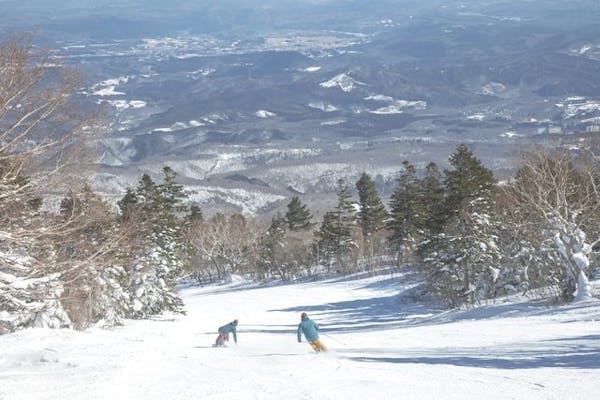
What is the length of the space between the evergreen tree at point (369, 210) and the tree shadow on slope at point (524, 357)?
5409 centimetres

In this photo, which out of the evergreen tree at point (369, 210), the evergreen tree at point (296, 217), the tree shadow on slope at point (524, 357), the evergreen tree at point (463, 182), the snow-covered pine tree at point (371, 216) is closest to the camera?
the tree shadow on slope at point (524, 357)

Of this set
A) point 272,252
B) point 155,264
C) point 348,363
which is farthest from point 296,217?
point 348,363

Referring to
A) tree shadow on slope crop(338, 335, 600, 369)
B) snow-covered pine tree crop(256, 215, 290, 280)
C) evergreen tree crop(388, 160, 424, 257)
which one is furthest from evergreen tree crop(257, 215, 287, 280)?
tree shadow on slope crop(338, 335, 600, 369)

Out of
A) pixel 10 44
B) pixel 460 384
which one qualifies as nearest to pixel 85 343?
pixel 10 44

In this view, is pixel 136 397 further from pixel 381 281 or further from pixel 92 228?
pixel 381 281

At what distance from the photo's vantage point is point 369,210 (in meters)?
72.2

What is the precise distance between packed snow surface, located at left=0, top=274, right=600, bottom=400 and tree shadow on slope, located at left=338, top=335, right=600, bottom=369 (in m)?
0.02

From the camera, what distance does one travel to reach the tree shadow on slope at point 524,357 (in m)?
13.6

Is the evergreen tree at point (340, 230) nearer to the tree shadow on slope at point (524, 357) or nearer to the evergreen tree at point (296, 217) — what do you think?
the evergreen tree at point (296, 217)

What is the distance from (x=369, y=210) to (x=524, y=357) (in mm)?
57820

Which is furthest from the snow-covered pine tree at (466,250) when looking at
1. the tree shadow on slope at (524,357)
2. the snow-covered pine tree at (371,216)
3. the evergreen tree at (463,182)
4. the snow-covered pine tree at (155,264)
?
the snow-covered pine tree at (371,216)

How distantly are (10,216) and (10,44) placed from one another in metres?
3.11

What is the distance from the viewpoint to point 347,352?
17.7 meters

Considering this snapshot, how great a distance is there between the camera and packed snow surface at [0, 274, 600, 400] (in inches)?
468
